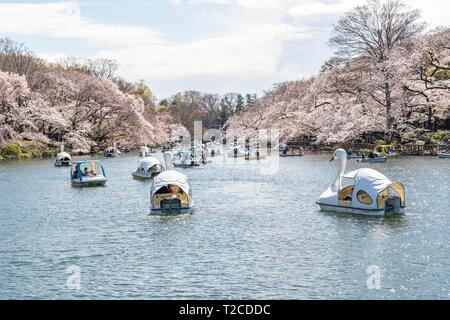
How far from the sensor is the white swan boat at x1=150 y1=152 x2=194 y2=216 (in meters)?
29.8

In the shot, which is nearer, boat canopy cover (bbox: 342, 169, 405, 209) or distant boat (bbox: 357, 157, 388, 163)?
boat canopy cover (bbox: 342, 169, 405, 209)

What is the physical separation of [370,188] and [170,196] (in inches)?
374

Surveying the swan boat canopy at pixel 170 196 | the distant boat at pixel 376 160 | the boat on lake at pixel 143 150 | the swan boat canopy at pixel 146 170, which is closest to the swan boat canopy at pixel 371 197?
the swan boat canopy at pixel 170 196

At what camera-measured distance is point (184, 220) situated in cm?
2842

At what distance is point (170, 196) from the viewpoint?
30.0 meters

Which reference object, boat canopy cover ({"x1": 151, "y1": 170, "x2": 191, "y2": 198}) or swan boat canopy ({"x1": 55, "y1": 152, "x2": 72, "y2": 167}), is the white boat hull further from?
swan boat canopy ({"x1": 55, "y1": 152, "x2": 72, "y2": 167})

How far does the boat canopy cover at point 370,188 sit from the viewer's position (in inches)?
1104

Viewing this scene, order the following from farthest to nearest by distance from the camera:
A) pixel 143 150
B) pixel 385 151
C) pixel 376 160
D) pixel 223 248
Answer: pixel 385 151
pixel 143 150
pixel 376 160
pixel 223 248

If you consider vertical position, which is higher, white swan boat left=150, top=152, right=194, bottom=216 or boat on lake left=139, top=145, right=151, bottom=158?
boat on lake left=139, top=145, right=151, bottom=158

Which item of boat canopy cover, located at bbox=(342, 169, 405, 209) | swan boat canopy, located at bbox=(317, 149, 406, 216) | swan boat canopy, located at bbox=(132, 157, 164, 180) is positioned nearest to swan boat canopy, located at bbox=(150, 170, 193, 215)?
swan boat canopy, located at bbox=(317, 149, 406, 216)

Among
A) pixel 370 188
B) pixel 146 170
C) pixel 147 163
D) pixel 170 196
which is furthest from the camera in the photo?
pixel 147 163

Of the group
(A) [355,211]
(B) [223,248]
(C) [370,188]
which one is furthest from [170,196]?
(C) [370,188]

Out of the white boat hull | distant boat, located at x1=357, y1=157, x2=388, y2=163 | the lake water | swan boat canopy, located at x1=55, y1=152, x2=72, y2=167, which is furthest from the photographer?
swan boat canopy, located at x1=55, y1=152, x2=72, y2=167

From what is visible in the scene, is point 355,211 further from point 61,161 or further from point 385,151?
point 61,161
